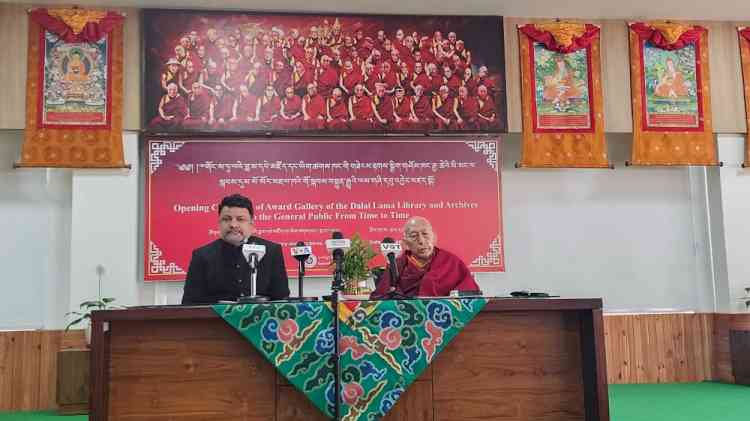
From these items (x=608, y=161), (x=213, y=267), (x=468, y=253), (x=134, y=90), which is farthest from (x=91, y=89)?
(x=608, y=161)

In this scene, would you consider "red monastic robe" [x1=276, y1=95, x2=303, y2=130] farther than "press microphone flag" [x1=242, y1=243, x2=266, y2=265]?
Yes

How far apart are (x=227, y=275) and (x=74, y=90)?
2826mm

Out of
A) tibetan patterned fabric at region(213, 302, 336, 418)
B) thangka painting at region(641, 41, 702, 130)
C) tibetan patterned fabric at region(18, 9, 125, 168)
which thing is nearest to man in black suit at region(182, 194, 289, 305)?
tibetan patterned fabric at region(213, 302, 336, 418)

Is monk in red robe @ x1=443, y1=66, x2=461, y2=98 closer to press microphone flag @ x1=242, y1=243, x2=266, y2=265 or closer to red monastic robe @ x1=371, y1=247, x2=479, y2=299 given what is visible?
red monastic robe @ x1=371, y1=247, x2=479, y2=299

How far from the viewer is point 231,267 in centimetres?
377

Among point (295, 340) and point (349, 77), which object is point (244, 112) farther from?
point (295, 340)

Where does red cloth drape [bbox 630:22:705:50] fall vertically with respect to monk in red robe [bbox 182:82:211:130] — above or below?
above

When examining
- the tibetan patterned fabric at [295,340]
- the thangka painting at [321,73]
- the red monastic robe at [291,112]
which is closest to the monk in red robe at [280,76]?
the thangka painting at [321,73]

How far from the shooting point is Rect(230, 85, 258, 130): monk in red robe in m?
5.73

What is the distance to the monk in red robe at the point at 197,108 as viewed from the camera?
18.6 ft

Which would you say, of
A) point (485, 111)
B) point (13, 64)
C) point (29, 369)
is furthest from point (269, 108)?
point (29, 369)

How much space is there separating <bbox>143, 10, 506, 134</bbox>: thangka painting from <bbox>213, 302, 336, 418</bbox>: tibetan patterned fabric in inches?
122

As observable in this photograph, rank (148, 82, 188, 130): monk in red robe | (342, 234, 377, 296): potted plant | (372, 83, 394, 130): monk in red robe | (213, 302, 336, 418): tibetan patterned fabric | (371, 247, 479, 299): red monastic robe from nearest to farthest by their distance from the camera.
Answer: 1. (213, 302, 336, 418): tibetan patterned fabric
2. (342, 234, 377, 296): potted plant
3. (371, 247, 479, 299): red monastic robe
4. (148, 82, 188, 130): monk in red robe
5. (372, 83, 394, 130): monk in red robe

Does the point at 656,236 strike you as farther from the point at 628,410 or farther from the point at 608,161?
the point at 628,410
